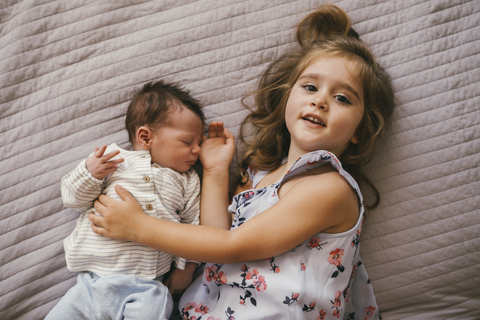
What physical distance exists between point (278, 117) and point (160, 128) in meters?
0.35

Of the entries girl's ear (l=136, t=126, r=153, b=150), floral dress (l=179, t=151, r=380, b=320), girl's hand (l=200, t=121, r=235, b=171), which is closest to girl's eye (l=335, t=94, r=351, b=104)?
floral dress (l=179, t=151, r=380, b=320)

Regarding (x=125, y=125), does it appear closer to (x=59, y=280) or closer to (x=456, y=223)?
(x=59, y=280)

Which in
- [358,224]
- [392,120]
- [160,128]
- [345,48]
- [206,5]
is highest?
[206,5]

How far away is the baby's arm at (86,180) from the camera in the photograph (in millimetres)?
956

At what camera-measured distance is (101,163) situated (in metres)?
0.96

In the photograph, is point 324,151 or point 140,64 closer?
point 324,151

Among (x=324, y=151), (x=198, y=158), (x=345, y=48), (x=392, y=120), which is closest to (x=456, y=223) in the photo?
(x=392, y=120)

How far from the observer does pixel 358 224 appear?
0.92m

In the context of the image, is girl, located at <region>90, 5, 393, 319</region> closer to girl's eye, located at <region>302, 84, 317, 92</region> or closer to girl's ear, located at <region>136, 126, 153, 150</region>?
girl's eye, located at <region>302, 84, 317, 92</region>

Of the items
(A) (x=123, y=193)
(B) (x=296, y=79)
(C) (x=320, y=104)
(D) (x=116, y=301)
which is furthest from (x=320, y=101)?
(D) (x=116, y=301)

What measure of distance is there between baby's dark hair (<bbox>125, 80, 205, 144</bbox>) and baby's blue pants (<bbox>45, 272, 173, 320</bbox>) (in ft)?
1.29

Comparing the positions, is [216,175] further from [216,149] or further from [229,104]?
[229,104]

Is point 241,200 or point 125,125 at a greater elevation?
point 125,125

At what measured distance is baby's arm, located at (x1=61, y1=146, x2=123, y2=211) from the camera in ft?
3.14
